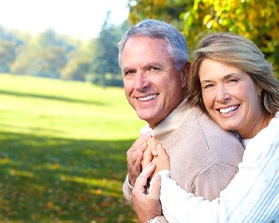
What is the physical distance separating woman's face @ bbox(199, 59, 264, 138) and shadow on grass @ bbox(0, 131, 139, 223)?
8.31 m

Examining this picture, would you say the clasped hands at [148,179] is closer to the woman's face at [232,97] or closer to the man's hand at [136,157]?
the man's hand at [136,157]

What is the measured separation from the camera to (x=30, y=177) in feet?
48.4

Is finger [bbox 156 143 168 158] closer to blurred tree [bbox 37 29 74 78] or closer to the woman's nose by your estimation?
the woman's nose

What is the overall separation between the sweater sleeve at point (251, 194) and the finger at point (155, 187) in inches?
9.6

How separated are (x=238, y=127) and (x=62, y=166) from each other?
567 inches

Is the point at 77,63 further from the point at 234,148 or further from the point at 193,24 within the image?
the point at 234,148

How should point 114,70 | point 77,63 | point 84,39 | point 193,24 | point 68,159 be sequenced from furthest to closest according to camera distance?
point 84,39 → point 77,63 → point 114,70 → point 68,159 → point 193,24

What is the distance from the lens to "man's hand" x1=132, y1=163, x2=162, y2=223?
114 inches

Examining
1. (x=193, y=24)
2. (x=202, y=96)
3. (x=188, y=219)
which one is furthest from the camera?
(x=193, y=24)

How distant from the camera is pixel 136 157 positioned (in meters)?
3.35

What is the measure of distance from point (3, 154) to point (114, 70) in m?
57.1

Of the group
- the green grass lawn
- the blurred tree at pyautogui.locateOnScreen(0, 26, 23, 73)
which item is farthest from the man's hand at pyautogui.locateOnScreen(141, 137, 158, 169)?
the blurred tree at pyautogui.locateOnScreen(0, 26, 23, 73)

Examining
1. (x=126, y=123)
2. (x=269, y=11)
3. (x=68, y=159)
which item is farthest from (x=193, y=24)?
(x=126, y=123)

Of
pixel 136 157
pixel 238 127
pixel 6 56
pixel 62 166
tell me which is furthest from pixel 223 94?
pixel 6 56
